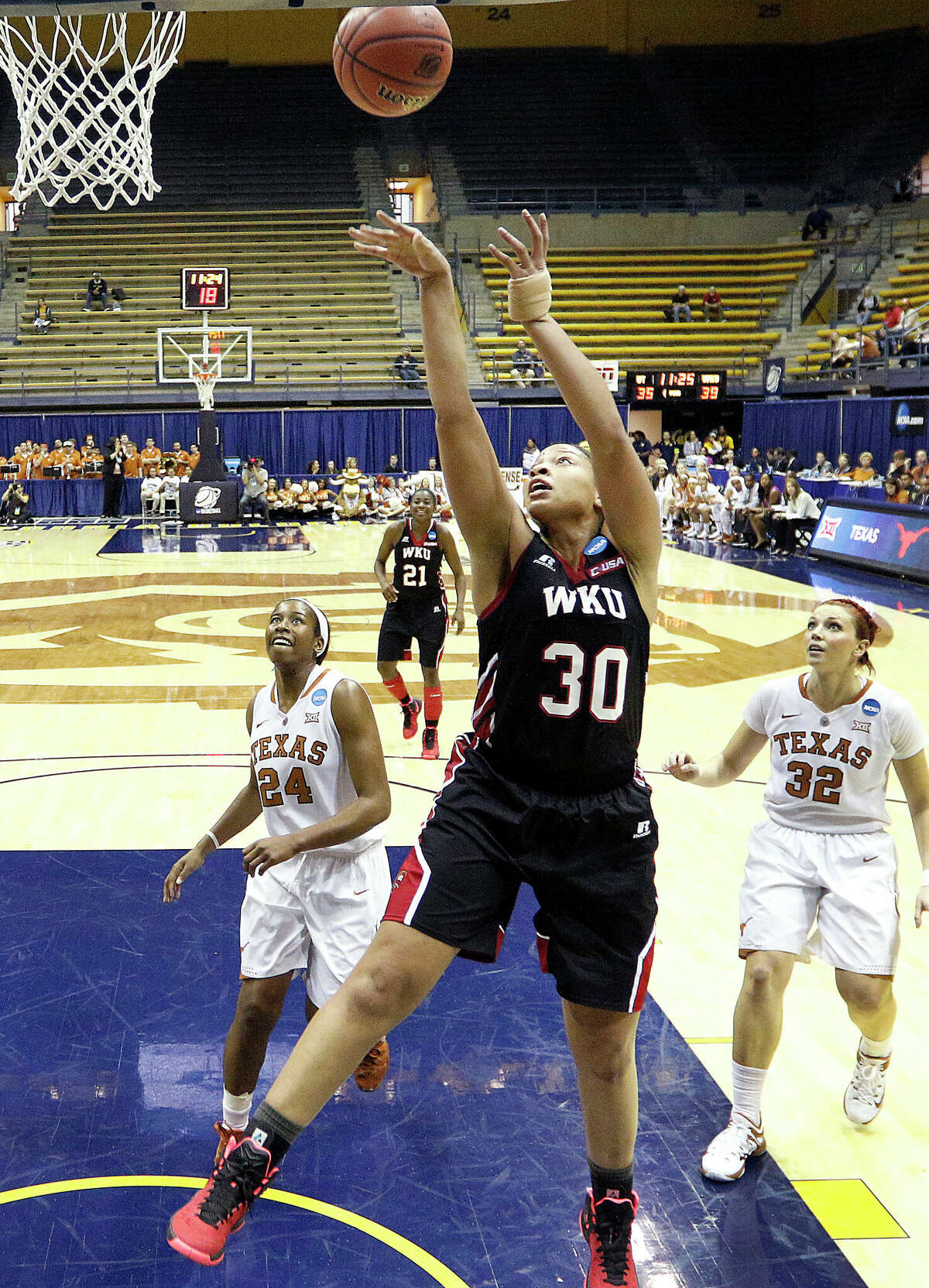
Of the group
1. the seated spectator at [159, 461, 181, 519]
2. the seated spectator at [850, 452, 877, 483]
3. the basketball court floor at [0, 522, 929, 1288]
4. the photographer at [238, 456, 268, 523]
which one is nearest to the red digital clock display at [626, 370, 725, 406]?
the seated spectator at [850, 452, 877, 483]

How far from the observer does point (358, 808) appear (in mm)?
3562

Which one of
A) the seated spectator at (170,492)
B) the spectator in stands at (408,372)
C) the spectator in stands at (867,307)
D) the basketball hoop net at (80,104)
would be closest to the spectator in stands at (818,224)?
the spectator in stands at (867,307)

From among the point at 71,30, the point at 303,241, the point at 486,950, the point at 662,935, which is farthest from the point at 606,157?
the point at 486,950

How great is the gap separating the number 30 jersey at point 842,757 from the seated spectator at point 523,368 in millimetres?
26963

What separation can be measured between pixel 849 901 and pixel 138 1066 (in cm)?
226

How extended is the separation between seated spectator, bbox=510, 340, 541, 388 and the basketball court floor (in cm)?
2313

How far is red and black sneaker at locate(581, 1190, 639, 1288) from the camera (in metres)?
2.86

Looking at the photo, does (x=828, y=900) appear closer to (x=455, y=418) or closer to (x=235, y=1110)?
(x=235, y=1110)

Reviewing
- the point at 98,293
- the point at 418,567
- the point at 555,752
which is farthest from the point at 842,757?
the point at 98,293

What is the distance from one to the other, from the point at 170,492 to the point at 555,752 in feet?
86.0

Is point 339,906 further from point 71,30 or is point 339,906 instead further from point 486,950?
point 71,30

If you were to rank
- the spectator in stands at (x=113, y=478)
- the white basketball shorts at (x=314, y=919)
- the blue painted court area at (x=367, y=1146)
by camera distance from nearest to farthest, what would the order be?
the blue painted court area at (x=367, y=1146) < the white basketball shorts at (x=314, y=919) < the spectator in stands at (x=113, y=478)

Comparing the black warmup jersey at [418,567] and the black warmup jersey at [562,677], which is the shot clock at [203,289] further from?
the black warmup jersey at [562,677]

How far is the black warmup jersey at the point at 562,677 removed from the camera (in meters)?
2.81
